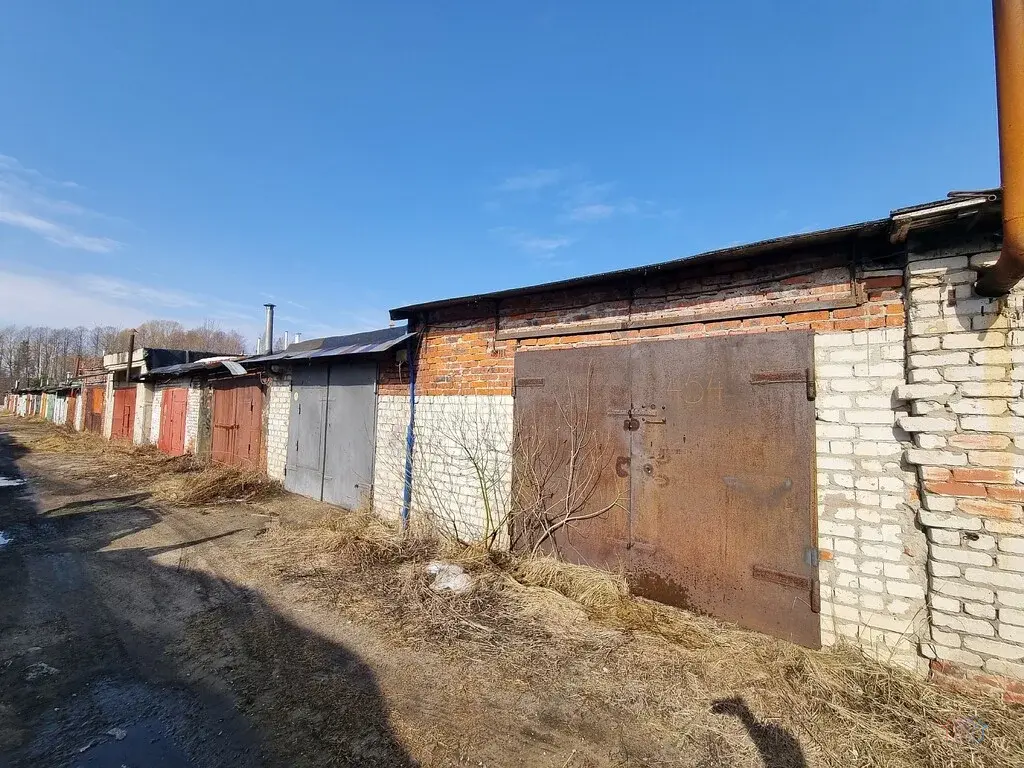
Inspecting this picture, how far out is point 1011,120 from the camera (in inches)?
97.2

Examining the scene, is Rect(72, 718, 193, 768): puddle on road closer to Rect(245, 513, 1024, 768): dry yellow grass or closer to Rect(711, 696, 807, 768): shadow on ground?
Rect(245, 513, 1024, 768): dry yellow grass

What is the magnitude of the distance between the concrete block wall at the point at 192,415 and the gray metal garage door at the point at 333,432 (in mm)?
5332

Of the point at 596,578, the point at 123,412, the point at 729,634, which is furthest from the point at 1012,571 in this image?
the point at 123,412

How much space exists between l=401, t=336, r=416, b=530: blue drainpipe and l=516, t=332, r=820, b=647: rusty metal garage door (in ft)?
8.96

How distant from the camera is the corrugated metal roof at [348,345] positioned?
22.2 feet

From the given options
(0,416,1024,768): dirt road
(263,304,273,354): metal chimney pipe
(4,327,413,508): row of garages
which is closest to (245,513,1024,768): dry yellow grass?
(0,416,1024,768): dirt road

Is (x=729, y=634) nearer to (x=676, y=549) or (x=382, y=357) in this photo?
(x=676, y=549)

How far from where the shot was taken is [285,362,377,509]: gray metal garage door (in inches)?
291

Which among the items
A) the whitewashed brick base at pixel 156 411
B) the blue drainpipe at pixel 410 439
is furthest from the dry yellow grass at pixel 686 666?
the whitewashed brick base at pixel 156 411

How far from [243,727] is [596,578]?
9.56 ft

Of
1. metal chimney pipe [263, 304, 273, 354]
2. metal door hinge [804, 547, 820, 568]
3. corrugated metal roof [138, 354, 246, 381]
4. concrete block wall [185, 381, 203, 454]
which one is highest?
metal chimney pipe [263, 304, 273, 354]

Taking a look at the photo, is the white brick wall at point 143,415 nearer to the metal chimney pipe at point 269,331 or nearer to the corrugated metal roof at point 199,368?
the corrugated metal roof at point 199,368

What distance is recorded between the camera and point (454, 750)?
248 cm

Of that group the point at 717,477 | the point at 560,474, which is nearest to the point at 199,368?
the point at 560,474
